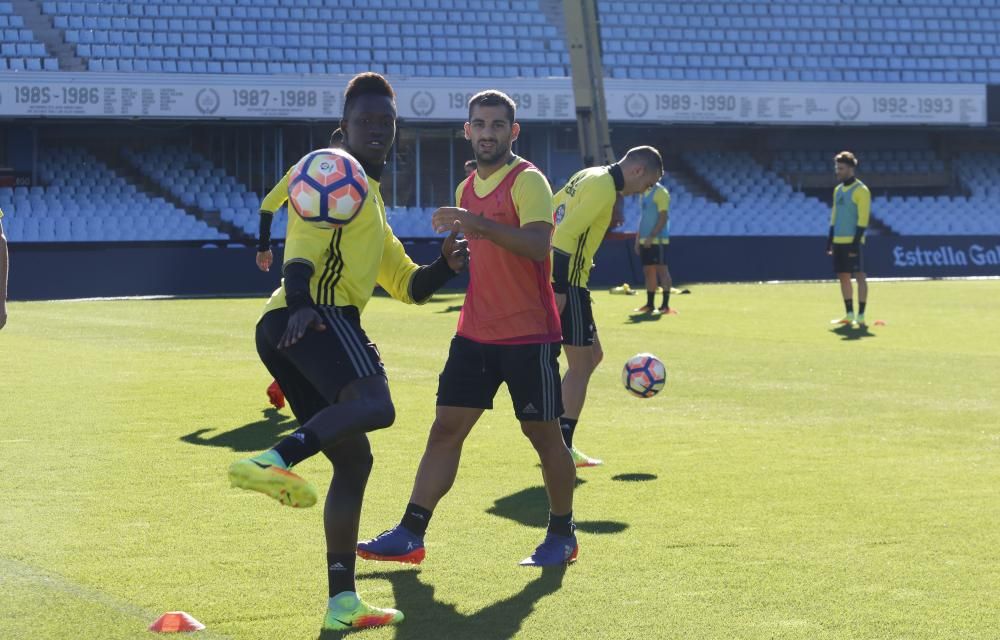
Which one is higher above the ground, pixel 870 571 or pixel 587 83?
pixel 587 83

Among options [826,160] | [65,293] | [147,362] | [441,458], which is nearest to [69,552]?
[441,458]

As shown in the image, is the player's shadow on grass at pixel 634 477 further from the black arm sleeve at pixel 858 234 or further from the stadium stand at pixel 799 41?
the stadium stand at pixel 799 41

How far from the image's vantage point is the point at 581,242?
8.95 m

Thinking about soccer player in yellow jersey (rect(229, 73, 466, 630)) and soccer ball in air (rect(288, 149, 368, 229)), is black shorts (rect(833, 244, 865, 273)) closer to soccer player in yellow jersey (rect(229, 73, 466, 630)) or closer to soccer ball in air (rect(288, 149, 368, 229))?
soccer player in yellow jersey (rect(229, 73, 466, 630))

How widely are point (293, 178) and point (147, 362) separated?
35.8ft

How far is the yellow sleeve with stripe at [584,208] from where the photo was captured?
28.2 feet

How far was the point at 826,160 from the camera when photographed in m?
43.9

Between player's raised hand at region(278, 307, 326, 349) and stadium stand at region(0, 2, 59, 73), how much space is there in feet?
101

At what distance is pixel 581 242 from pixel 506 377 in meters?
2.61

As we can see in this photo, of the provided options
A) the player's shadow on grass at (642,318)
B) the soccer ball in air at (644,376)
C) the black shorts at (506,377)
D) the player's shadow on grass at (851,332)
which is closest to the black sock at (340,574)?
the black shorts at (506,377)

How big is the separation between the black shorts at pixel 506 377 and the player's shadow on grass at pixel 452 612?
0.71 metres

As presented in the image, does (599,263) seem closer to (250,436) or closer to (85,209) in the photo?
(85,209)

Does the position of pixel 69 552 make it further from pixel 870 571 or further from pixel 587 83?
pixel 587 83

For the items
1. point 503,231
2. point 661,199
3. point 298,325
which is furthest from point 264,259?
point 661,199
